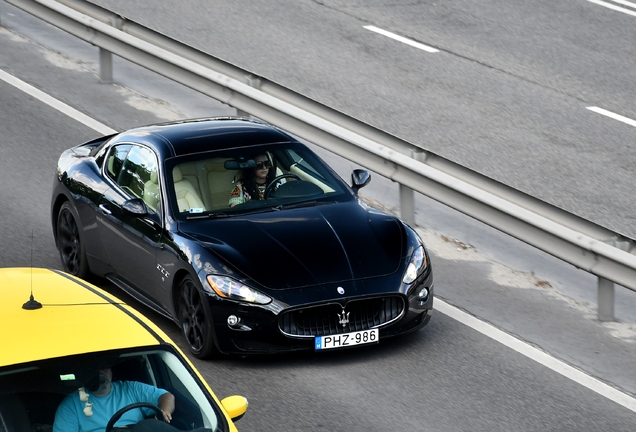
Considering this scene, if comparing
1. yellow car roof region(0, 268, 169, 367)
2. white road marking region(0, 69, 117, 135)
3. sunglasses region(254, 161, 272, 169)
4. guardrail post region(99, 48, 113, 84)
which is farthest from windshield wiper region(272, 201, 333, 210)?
guardrail post region(99, 48, 113, 84)

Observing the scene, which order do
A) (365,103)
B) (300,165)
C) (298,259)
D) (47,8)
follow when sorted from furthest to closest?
(47,8)
(365,103)
(300,165)
(298,259)

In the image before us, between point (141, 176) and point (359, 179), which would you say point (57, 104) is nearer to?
point (141, 176)

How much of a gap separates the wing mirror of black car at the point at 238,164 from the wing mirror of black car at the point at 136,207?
29.7 inches

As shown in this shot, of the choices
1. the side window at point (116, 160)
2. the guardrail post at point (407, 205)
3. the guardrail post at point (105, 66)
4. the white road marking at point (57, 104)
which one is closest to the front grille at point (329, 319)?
the side window at point (116, 160)

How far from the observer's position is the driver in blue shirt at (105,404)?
198 inches

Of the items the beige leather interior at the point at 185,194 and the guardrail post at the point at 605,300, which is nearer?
the beige leather interior at the point at 185,194

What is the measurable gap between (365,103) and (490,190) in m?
5.04

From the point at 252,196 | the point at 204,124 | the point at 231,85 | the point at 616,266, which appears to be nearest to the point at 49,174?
the point at 231,85

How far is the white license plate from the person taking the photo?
8.41 meters

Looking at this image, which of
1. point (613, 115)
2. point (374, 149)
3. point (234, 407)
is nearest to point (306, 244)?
point (374, 149)

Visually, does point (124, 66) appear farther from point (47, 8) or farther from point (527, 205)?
point (527, 205)

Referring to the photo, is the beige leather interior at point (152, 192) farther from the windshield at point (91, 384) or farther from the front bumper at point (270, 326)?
the windshield at point (91, 384)

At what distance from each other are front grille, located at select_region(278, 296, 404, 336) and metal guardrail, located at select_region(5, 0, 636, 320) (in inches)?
75.6

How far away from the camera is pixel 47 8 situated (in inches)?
654
